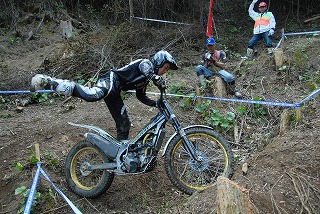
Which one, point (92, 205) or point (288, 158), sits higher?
point (288, 158)

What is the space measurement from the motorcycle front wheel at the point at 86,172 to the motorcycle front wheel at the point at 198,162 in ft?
2.71

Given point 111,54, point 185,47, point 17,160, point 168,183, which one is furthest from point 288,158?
point 185,47

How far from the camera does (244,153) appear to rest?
554 centimetres

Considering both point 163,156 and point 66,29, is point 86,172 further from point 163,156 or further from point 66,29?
point 66,29

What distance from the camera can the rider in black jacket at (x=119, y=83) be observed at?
13.5 ft

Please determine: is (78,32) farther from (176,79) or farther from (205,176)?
(205,176)

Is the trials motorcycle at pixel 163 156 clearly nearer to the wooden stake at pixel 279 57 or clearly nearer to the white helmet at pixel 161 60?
the white helmet at pixel 161 60

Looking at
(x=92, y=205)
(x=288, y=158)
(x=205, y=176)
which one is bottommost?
(x=92, y=205)

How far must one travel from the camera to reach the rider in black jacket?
412 cm

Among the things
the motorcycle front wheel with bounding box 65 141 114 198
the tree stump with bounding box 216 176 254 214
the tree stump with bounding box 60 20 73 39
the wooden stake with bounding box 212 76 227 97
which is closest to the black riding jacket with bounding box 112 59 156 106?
the motorcycle front wheel with bounding box 65 141 114 198

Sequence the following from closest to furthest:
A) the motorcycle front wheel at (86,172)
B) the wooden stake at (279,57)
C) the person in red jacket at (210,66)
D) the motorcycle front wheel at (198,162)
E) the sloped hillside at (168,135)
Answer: the sloped hillside at (168,135), the motorcycle front wheel at (198,162), the motorcycle front wheel at (86,172), the person in red jacket at (210,66), the wooden stake at (279,57)

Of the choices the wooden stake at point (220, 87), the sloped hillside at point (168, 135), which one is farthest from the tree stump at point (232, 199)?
the wooden stake at point (220, 87)

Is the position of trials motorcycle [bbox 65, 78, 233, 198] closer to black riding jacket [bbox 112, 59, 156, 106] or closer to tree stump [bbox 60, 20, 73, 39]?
black riding jacket [bbox 112, 59, 156, 106]

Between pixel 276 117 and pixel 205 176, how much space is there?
2.41 m
